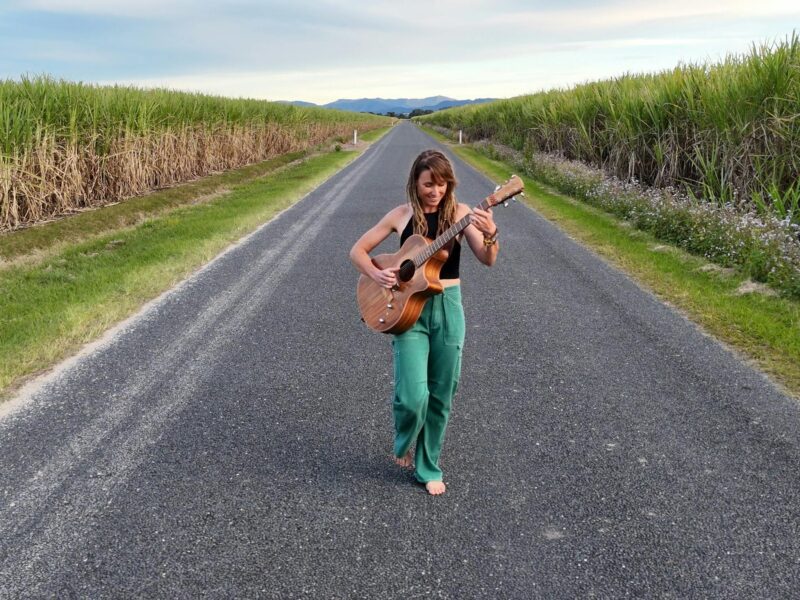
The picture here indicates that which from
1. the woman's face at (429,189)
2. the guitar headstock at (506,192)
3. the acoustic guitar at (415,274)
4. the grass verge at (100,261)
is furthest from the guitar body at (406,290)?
the grass verge at (100,261)

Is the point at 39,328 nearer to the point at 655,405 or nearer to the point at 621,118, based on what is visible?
the point at 655,405

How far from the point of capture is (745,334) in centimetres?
611

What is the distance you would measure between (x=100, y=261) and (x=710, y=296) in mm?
7622

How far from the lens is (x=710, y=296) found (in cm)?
737

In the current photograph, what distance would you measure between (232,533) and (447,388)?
124cm

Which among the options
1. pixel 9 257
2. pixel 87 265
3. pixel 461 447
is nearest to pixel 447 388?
pixel 461 447

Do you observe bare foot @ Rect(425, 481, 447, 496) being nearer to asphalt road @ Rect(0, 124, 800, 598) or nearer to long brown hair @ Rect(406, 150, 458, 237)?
asphalt road @ Rect(0, 124, 800, 598)

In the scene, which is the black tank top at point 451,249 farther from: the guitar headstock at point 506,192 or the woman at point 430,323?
the guitar headstock at point 506,192

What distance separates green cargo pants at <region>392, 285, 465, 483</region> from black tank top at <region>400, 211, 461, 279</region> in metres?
0.07

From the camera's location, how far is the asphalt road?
2895mm

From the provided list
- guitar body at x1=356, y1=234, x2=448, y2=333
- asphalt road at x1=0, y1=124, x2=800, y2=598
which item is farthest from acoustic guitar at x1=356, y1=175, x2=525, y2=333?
asphalt road at x1=0, y1=124, x2=800, y2=598

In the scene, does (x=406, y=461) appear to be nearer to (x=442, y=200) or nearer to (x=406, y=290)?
(x=406, y=290)

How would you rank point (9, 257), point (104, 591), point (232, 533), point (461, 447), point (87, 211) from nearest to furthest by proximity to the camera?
point (104, 591), point (232, 533), point (461, 447), point (9, 257), point (87, 211)

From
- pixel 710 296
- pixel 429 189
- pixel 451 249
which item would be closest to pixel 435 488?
pixel 451 249
